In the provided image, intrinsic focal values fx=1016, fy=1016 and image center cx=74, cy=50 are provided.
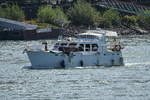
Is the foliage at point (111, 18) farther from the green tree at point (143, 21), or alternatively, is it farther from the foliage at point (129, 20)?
the green tree at point (143, 21)

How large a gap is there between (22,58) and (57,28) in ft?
167

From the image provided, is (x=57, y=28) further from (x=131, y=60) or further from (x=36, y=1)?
(x=131, y=60)

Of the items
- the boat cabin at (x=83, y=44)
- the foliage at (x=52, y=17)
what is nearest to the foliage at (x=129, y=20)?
the foliage at (x=52, y=17)

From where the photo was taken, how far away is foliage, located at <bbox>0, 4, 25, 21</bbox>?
165 m

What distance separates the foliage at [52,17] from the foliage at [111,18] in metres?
7.26

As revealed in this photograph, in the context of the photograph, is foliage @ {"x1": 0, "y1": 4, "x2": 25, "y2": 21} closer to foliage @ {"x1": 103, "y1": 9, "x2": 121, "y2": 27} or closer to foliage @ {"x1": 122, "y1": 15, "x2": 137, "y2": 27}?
foliage @ {"x1": 103, "y1": 9, "x2": 121, "y2": 27}

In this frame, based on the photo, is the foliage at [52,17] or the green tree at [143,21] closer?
the foliage at [52,17]

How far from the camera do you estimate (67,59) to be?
292 feet

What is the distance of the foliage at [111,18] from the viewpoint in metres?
170

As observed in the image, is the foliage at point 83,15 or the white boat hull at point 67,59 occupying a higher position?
the white boat hull at point 67,59

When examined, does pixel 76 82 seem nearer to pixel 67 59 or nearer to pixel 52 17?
pixel 67 59

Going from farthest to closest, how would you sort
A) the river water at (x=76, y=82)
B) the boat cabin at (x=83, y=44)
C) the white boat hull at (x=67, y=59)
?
1. the boat cabin at (x=83, y=44)
2. the white boat hull at (x=67, y=59)
3. the river water at (x=76, y=82)

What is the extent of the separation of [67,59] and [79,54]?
1331 millimetres

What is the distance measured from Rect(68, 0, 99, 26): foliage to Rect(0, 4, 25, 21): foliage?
8952mm
